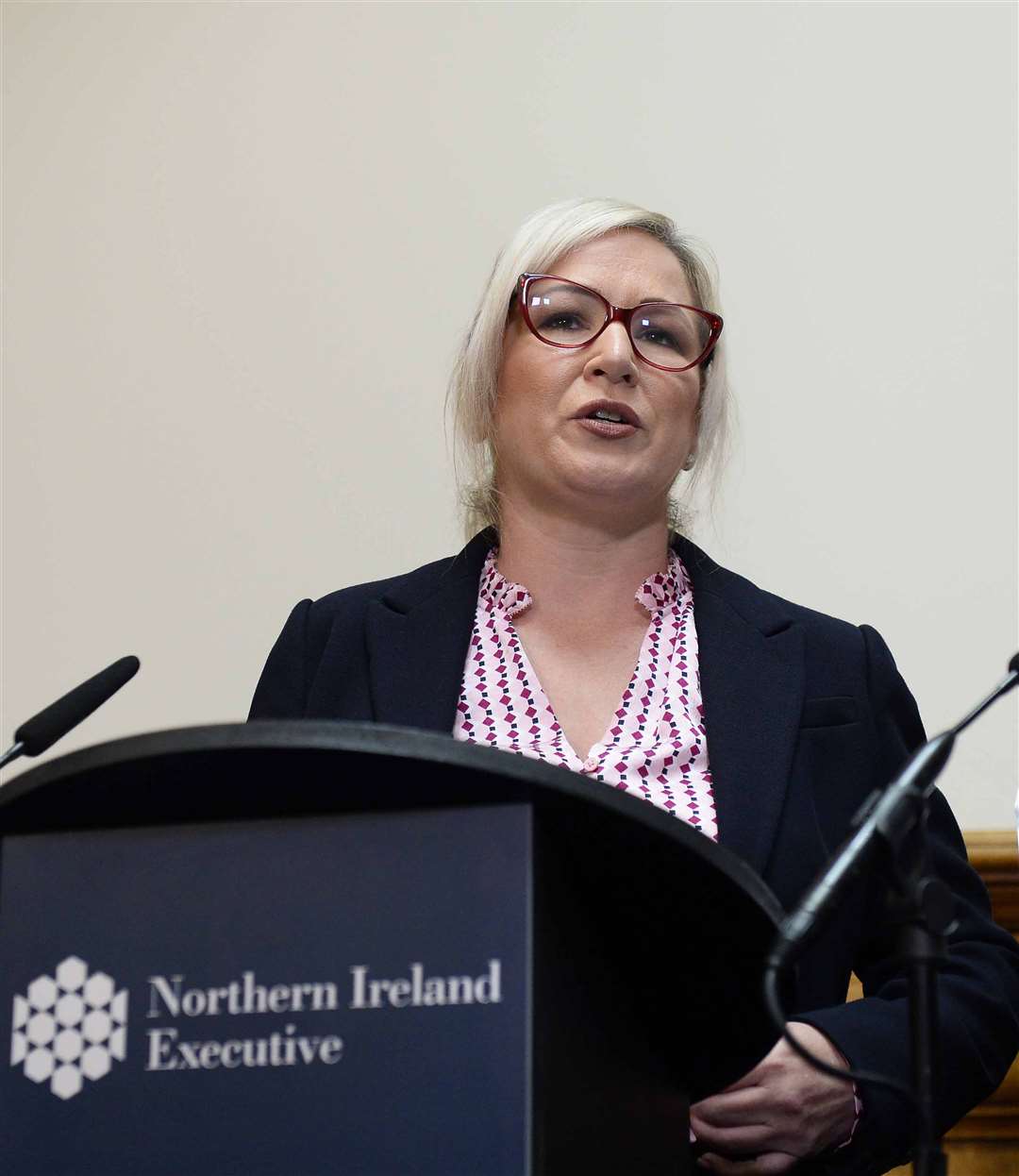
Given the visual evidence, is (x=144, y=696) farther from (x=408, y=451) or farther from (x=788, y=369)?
(x=788, y=369)

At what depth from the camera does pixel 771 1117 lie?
140 cm

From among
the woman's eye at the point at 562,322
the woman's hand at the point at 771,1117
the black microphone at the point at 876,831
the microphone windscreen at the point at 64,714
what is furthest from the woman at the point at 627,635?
the black microphone at the point at 876,831

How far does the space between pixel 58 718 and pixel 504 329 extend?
98 cm

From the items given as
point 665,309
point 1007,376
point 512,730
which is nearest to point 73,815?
point 512,730

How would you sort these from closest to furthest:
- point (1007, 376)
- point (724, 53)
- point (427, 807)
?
point (427, 807) < point (1007, 376) < point (724, 53)

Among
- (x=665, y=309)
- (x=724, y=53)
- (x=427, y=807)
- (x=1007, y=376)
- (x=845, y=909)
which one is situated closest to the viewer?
(x=427, y=807)

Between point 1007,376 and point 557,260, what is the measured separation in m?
1.07

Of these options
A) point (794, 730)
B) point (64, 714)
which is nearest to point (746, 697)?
point (794, 730)

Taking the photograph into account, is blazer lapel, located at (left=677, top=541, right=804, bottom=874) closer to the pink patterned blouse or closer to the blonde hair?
the pink patterned blouse

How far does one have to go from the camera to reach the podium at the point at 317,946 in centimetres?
90

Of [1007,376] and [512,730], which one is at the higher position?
[1007,376]

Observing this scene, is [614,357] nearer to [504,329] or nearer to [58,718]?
[504,329]

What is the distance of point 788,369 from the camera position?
9.87 ft

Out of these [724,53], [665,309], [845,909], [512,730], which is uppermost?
[724,53]
